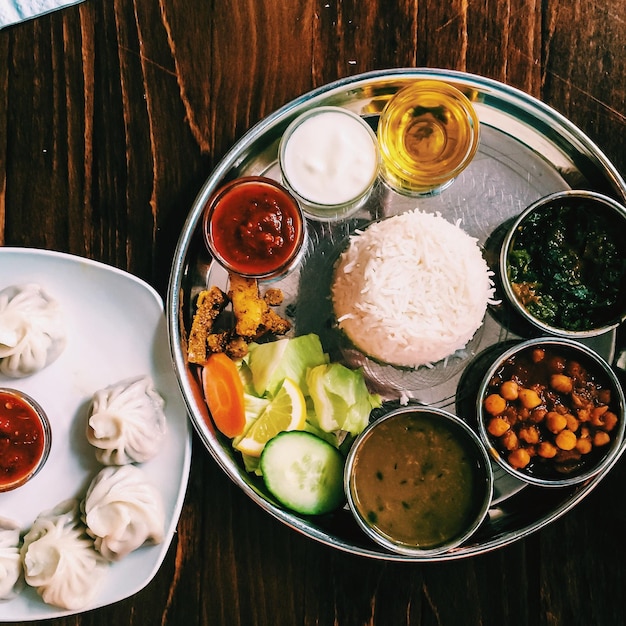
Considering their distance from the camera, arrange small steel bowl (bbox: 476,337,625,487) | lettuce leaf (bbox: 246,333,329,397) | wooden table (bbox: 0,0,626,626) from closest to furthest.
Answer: small steel bowl (bbox: 476,337,625,487)
lettuce leaf (bbox: 246,333,329,397)
wooden table (bbox: 0,0,626,626)

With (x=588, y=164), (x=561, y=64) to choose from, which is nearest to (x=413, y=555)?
(x=588, y=164)

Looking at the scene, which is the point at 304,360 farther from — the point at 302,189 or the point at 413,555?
the point at 413,555

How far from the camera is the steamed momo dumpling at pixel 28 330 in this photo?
1995 millimetres

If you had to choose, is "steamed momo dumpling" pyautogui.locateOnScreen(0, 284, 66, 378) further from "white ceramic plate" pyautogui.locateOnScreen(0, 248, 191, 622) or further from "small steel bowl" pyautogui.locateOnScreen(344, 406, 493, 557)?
"small steel bowl" pyautogui.locateOnScreen(344, 406, 493, 557)

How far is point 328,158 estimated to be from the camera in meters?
1.92

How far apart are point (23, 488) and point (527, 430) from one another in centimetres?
167

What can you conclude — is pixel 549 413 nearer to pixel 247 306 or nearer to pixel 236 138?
pixel 247 306

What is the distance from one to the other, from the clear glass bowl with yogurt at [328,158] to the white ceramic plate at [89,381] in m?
0.61

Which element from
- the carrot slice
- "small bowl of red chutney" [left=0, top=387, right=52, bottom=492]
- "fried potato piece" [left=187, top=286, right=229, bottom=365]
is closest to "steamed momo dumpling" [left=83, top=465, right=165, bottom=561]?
"small bowl of red chutney" [left=0, top=387, right=52, bottom=492]

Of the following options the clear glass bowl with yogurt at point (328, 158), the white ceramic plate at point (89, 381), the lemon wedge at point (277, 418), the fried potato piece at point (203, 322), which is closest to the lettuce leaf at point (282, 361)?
the lemon wedge at point (277, 418)

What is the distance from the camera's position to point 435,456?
1929mm

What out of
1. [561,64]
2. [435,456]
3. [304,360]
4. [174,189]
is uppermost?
[561,64]

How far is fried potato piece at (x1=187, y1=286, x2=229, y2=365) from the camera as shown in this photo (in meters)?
1.99

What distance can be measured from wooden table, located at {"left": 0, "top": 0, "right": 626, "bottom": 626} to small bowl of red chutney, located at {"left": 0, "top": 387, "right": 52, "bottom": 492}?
51 cm
